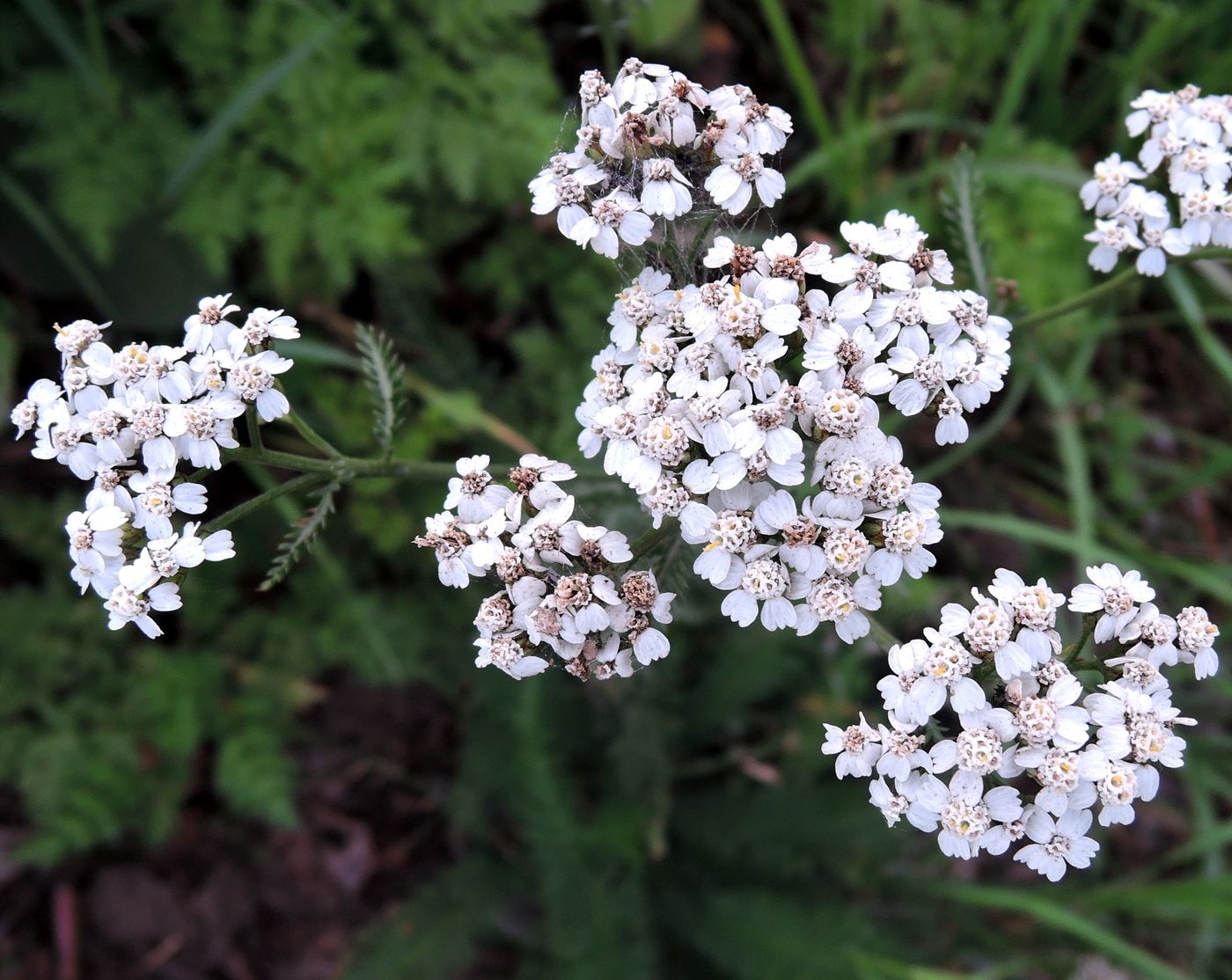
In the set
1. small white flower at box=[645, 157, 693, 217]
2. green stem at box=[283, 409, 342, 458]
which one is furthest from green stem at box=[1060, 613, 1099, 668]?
green stem at box=[283, 409, 342, 458]

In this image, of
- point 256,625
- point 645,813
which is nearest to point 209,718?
point 256,625

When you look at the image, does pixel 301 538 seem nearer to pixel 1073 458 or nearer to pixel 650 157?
pixel 650 157

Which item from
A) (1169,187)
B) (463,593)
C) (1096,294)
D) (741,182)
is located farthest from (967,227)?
(463,593)

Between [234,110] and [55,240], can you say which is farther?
[55,240]

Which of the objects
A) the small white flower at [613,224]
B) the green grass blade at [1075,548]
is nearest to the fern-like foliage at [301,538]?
the small white flower at [613,224]

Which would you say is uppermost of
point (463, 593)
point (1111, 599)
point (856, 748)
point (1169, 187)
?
point (1169, 187)

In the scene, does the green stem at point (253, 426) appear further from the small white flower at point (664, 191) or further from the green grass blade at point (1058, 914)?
the green grass blade at point (1058, 914)
